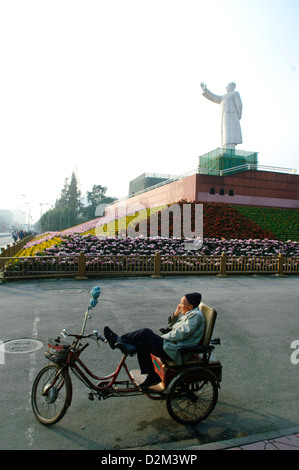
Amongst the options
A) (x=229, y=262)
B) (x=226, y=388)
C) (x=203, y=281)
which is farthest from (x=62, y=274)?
(x=226, y=388)

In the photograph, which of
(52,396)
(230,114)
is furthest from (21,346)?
(230,114)

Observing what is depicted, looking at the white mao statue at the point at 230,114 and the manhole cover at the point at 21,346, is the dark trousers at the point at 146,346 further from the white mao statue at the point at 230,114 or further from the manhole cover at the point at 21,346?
the white mao statue at the point at 230,114

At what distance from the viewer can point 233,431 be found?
142 inches

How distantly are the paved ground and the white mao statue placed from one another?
2663 centimetres

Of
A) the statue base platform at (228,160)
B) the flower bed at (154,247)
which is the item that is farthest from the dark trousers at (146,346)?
the statue base platform at (228,160)

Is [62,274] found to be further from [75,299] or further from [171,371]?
[171,371]

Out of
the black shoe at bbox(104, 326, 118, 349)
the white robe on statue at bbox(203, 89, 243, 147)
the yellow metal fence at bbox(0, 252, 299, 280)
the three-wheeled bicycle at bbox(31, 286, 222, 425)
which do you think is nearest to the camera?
the three-wheeled bicycle at bbox(31, 286, 222, 425)

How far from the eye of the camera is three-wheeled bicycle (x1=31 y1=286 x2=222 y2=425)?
11.8 ft

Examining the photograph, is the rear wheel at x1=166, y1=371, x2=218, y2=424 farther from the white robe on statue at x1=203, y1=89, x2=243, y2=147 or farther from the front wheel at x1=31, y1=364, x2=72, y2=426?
the white robe on statue at x1=203, y1=89, x2=243, y2=147

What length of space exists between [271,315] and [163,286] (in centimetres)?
456

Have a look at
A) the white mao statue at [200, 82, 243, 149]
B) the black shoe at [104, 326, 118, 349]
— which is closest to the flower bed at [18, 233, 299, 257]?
the black shoe at [104, 326, 118, 349]

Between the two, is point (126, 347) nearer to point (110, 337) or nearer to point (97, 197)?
point (110, 337)

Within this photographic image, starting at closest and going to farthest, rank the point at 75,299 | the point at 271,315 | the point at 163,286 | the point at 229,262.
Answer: the point at 271,315 < the point at 75,299 < the point at 163,286 < the point at 229,262

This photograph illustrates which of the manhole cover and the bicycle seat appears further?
the manhole cover
